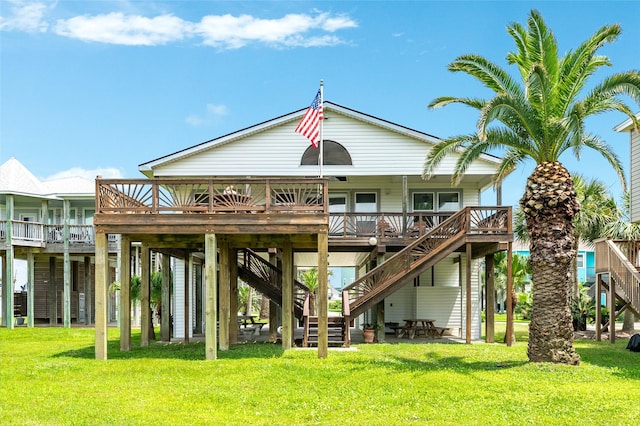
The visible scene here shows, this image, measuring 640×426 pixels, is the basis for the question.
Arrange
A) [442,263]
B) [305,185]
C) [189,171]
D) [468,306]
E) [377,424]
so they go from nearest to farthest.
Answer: [377,424], [305,185], [468,306], [189,171], [442,263]

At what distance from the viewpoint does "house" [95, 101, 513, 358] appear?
56.2 ft

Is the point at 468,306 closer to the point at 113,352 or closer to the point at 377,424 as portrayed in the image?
the point at 113,352

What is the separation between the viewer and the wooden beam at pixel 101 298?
17000mm

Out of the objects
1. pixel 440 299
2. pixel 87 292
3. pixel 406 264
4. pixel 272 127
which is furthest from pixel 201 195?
pixel 87 292

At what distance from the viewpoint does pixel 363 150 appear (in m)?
24.7

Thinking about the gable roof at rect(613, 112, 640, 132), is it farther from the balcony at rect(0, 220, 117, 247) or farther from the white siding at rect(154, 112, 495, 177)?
the balcony at rect(0, 220, 117, 247)

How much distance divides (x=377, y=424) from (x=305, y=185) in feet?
27.5

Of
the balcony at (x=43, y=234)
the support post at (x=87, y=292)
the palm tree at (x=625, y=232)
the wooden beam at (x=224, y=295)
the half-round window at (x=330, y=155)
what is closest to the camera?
the wooden beam at (x=224, y=295)

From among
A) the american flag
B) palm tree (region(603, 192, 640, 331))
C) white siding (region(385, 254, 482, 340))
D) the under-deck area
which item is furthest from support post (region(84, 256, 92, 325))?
palm tree (region(603, 192, 640, 331))

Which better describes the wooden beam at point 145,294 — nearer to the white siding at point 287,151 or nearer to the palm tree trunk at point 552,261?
the white siding at point 287,151

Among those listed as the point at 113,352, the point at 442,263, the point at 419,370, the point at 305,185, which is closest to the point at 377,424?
the point at 419,370

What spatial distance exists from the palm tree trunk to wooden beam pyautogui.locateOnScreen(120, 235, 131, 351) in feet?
34.2

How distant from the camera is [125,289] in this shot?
Answer: 62.3ft

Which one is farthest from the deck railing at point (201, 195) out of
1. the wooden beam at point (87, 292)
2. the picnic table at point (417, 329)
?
the wooden beam at point (87, 292)
